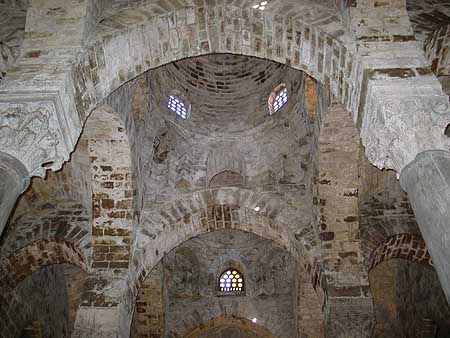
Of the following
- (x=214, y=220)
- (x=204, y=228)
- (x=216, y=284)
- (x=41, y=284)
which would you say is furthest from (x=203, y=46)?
(x=216, y=284)

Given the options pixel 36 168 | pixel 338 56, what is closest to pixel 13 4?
pixel 36 168

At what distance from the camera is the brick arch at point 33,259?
7691mm

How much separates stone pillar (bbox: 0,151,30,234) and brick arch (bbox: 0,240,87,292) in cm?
411

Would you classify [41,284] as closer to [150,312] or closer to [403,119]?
[150,312]

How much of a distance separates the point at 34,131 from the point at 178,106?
20.3 feet

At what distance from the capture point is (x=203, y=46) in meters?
5.51

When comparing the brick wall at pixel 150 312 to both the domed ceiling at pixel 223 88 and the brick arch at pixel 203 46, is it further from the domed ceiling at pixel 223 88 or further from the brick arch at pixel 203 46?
the brick arch at pixel 203 46

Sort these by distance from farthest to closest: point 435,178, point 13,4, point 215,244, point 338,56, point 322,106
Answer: point 215,244 < point 322,106 < point 13,4 < point 338,56 < point 435,178

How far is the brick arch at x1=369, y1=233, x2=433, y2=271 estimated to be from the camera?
25.5ft

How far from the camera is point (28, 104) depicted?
391 cm

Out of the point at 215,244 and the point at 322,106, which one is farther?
the point at 215,244

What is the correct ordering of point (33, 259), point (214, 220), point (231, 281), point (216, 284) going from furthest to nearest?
point (231, 281), point (216, 284), point (214, 220), point (33, 259)

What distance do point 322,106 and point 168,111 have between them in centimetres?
361

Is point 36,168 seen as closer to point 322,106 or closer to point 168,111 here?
point 322,106
